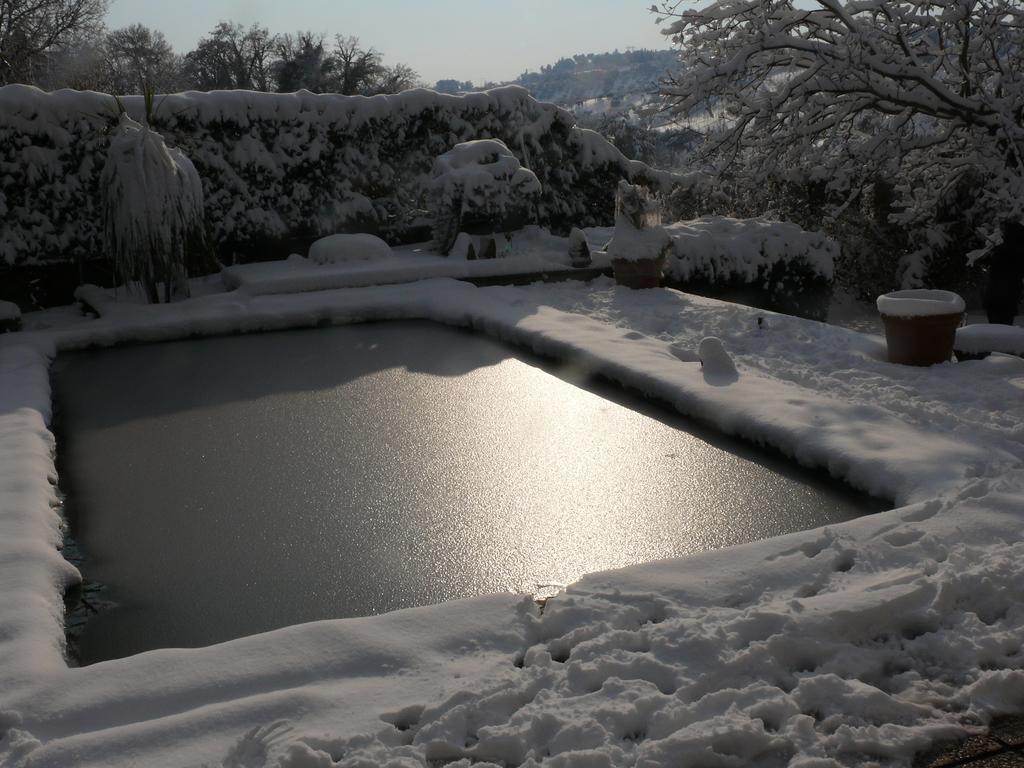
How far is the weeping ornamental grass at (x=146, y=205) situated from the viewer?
719 cm

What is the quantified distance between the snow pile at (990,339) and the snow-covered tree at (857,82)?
1532 mm

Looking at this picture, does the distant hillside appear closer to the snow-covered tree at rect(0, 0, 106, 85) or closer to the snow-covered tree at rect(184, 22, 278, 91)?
the snow-covered tree at rect(184, 22, 278, 91)

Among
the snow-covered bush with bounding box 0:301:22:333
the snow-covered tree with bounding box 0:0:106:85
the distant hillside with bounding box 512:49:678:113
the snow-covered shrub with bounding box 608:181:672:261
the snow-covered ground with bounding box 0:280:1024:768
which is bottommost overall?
the snow-covered ground with bounding box 0:280:1024:768

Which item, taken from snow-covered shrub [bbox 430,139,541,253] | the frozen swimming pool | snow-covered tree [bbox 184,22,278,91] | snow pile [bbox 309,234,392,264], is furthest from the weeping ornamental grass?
snow-covered tree [bbox 184,22,278,91]

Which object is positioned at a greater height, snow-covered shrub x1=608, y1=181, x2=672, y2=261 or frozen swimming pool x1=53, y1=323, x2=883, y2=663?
snow-covered shrub x1=608, y1=181, x2=672, y2=261

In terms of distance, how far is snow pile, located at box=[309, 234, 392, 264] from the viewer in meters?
8.96

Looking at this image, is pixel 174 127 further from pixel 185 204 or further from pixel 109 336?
pixel 109 336

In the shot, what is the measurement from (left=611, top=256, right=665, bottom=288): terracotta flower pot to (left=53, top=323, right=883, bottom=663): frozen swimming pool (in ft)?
7.80

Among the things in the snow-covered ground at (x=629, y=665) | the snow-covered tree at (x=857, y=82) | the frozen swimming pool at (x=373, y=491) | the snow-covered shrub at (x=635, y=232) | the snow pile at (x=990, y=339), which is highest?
the snow-covered tree at (x=857, y=82)

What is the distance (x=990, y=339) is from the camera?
5332 millimetres

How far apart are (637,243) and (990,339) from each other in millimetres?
3094

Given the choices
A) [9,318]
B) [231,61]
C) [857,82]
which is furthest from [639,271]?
[231,61]

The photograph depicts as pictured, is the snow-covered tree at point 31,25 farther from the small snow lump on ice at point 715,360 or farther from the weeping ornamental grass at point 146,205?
the small snow lump on ice at point 715,360

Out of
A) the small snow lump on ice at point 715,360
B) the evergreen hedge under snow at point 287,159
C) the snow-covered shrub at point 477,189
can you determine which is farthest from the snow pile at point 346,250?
the small snow lump on ice at point 715,360
